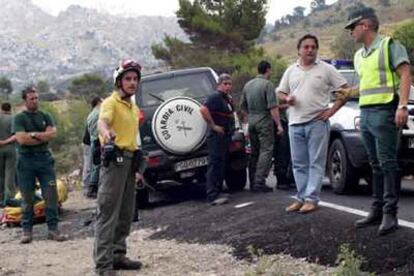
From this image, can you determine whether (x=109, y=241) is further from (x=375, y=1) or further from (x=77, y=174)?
(x=375, y=1)

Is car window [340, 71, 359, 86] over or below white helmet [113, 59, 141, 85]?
below

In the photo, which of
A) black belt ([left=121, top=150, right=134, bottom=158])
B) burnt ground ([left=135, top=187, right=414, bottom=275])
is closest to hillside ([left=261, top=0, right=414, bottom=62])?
burnt ground ([left=135, top=187, right=414, bottom=275])

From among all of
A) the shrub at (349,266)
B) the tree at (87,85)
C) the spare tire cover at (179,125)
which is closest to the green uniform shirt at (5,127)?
the spare tire cover at (179,125)

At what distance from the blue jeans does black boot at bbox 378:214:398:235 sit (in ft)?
4.63

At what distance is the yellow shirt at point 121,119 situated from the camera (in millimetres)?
6221

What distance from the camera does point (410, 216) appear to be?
A: 7.25 metres

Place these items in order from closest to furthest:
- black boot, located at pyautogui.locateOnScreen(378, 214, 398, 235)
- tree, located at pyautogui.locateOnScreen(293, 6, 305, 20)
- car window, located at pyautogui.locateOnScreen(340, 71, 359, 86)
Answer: black boot, located at pyautogui.locateOnScreen(378, 214, 398, 235) < car window, located at pyautogui.locateOnScreen(340, 71, 359, 86) < tree, located at pyautogui.locateOnScreen(293, 6, 305, 20)

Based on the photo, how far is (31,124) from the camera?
8.91 metres

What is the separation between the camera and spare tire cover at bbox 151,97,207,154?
9859 mm

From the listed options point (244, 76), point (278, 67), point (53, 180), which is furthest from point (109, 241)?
point (278, 67)

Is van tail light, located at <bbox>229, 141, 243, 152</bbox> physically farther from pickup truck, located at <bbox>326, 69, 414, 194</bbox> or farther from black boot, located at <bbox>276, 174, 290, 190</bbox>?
pickup truck, located at <bbox>326, 69, 414, 194</bbox>

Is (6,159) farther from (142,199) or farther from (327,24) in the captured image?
(327,24)

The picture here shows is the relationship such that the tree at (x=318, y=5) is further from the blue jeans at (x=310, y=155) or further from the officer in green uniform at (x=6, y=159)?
the blue jeans at (x=310, y=155)

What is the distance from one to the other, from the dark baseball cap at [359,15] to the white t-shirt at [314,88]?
45.4 inches
